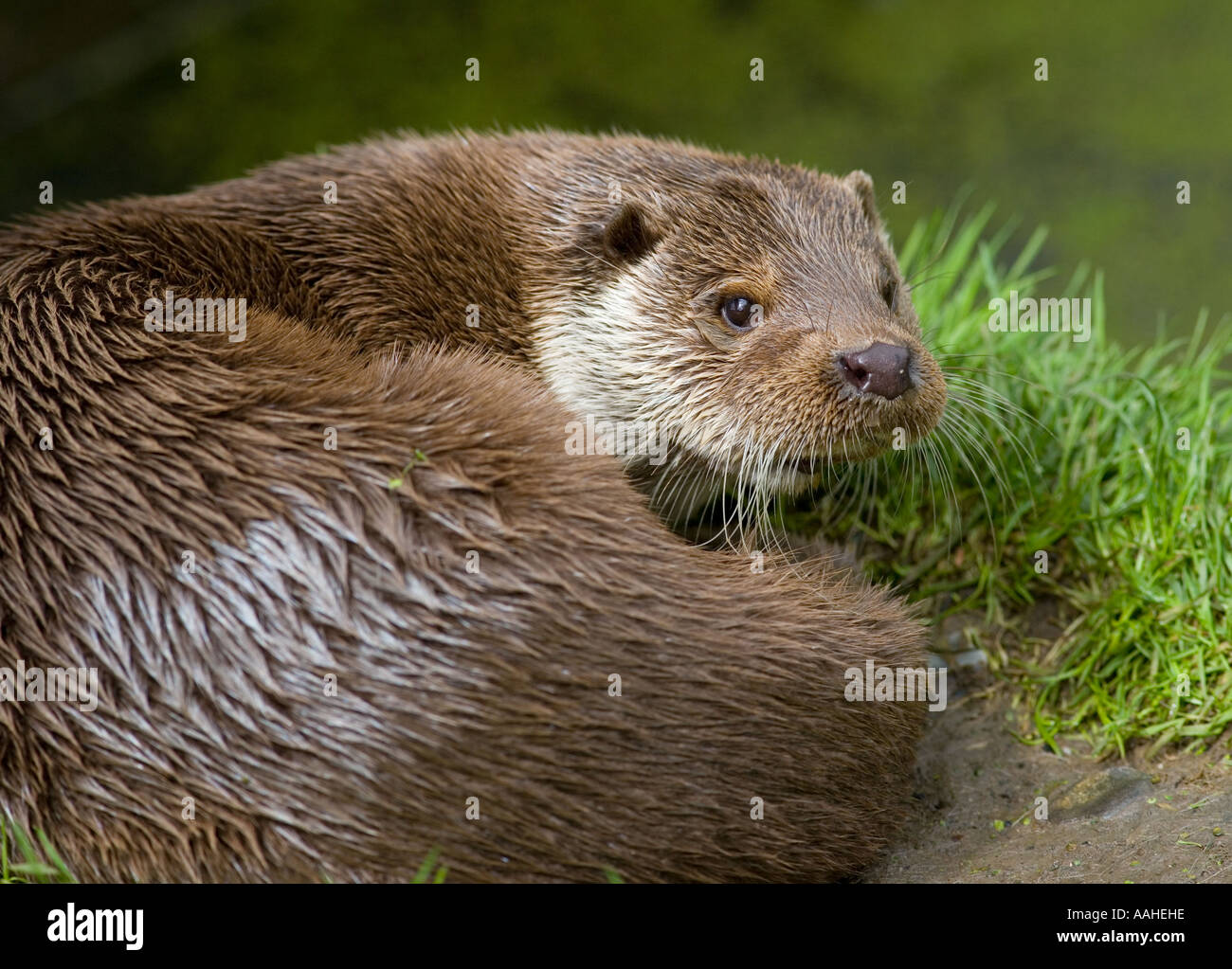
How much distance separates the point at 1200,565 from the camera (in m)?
3.79

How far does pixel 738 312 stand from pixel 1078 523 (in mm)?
1304

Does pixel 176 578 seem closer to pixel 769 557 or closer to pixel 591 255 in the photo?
pixel 769 557

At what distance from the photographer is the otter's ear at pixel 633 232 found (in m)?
3.79

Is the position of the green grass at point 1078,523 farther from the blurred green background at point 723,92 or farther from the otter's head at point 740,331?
the blurred green background at point 723,92

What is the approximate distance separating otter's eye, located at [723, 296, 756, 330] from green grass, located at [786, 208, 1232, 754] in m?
0.72

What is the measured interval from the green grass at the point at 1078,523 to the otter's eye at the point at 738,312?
0.72 meters

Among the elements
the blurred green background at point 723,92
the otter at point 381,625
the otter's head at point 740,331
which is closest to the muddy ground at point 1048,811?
the otter at point 381,625

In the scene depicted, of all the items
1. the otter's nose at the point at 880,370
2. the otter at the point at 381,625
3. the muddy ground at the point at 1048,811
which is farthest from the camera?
the otter's nose at the point at 880,370

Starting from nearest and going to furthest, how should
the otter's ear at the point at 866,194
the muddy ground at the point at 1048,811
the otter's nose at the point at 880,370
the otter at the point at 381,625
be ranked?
the otter at the point at 381,625 → the muddy ground at the point at 1048,811 → the otter's nose at the point at 880,370 → the otter's ear at the point at 866,194

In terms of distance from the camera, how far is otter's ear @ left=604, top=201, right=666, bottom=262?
3789 millimetres

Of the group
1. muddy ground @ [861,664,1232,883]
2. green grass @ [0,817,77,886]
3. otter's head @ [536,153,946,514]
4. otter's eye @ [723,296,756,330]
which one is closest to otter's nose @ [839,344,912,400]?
otter's head @ [536,153,946,514]

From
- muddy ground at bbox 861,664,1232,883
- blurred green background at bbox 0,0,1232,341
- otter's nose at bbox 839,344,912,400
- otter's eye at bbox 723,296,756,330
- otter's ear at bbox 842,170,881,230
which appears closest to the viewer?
muddy ground at bbox 861,664,1232,883

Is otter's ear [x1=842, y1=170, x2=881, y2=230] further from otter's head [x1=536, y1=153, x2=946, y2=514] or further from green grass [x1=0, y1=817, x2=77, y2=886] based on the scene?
green grass [x1=0, y1=817, x2=77, y2=886]

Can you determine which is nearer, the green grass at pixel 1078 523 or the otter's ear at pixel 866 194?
the green grass at pixel 1078 523
